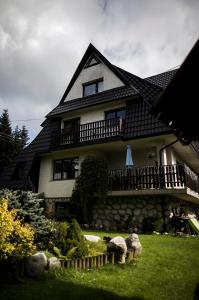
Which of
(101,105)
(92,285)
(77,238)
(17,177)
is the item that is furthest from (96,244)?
(17,177)

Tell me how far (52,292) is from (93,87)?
1799 cm

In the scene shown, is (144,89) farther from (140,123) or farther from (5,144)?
(5,144)

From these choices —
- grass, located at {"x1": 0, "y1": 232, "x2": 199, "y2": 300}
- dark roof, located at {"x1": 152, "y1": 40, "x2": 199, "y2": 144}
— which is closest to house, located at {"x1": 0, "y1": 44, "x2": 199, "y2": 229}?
grass, located at {"x1": 0, "y1": 232, "x2": 199, "y2": 300}

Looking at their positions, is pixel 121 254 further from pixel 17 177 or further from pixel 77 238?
pixel 17 177

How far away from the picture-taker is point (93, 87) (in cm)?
2230

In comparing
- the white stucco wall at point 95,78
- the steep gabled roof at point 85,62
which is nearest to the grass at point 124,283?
the white stucco wall at point 95,78

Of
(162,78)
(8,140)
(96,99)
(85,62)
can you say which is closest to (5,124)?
(8,140)

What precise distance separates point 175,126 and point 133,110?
12.0m

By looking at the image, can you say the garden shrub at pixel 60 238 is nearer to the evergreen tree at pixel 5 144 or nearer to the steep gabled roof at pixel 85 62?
the steep gabled roof at pixel 85 62

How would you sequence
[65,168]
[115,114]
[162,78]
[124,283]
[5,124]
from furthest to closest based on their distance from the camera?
[5,124], [162,78], [65,168], [115,114], [124,283]

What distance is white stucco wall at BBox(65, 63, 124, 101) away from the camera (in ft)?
68.7

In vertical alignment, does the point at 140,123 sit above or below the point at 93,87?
below

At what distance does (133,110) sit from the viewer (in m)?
18.5

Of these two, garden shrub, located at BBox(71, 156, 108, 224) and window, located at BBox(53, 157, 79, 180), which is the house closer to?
window, located at BBox(53, 157, 79, 180)
